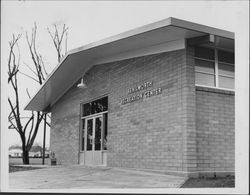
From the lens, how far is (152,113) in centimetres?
953

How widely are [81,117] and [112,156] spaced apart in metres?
3.06

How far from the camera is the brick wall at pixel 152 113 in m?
8.59

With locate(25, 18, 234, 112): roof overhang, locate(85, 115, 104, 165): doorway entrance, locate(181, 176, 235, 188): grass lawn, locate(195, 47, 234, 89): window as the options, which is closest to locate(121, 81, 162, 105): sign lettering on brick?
locate(25, 18, 234, 112): roof overhang

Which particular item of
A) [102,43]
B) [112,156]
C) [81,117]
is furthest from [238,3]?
[81,117]

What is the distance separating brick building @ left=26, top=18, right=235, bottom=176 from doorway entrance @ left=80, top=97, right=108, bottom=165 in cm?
8

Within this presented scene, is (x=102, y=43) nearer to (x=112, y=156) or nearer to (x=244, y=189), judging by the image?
(x=112, y=156)

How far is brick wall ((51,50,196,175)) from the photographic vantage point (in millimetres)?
8594

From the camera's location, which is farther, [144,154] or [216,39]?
[144,154]

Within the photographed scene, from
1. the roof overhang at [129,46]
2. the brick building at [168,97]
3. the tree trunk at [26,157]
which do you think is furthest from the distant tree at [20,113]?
the brick building at [168,97]

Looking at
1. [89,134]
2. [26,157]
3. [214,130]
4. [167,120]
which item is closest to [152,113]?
[167,120]

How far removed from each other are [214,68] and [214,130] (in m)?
1.42

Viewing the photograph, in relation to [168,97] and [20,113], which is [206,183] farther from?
[20,113]

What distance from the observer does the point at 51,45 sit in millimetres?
23016

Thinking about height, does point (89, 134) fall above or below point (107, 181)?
above
